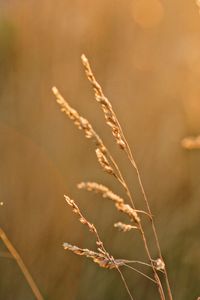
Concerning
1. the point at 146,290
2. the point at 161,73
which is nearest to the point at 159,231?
the point at 146,290

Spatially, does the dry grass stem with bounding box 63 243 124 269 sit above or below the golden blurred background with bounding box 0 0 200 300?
below

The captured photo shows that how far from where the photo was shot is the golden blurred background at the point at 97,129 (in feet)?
4.26

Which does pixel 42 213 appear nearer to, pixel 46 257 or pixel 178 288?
pixel 46 257

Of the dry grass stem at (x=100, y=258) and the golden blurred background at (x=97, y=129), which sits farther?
the golden blurred background at (x=97, y=129)

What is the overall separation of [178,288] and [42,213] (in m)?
0.36

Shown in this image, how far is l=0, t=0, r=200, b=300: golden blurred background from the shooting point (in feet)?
4.26

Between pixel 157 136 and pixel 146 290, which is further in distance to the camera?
pixel 157 136

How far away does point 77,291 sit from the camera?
4.22 feet

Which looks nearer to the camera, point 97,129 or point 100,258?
point 100,258

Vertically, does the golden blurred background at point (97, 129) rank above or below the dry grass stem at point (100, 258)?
above

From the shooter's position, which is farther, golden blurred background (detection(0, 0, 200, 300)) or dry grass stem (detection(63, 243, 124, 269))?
golden blurred background (detection(0, 0, 200, 300))

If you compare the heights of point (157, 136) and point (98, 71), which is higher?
point (98, 71)

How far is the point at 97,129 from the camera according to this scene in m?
1.52

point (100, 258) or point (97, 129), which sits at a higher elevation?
point (97, 129)
